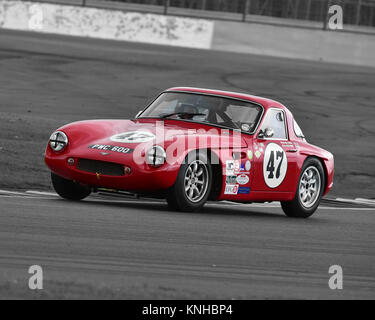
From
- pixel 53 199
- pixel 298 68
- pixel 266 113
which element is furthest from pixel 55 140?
pixel 298 68

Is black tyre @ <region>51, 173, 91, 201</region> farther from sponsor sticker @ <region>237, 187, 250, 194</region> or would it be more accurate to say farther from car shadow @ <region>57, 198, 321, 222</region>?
sponsor sticker @ <region>237, 187, 250, 194</region>

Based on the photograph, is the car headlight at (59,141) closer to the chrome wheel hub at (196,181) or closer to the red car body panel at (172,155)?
the red car body panel at (172,155)

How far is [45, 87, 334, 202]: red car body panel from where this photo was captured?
31.3 feet

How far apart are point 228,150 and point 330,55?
780 inches

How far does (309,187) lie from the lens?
11539 mm

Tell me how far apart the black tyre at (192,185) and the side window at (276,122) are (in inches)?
55.0

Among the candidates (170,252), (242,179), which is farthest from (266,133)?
(170,252)

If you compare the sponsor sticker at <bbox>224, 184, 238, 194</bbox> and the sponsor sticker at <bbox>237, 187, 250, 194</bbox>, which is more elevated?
the sponsor sticker at <bbox>224, 184, 238, 194</bbox>

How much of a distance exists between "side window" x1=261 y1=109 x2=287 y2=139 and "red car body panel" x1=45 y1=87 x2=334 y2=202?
7cm

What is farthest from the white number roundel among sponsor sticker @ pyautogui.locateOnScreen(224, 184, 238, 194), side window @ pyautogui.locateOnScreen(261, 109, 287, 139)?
sponsor sticker @ pyautogui.locateOnScreen(224, 184, 238, 194)

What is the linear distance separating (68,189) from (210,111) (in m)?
1.67

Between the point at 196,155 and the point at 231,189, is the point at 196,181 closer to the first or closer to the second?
the point at 196,155

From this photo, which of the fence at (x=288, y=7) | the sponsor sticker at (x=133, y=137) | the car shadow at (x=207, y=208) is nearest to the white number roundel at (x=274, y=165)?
the car shadow at (x=207, y=208)

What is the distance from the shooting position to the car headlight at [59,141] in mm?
10031
